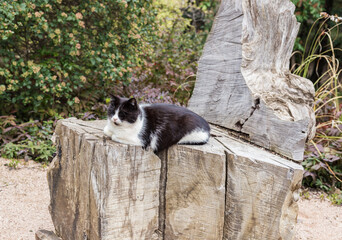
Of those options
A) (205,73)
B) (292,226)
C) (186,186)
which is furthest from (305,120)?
(205,73)

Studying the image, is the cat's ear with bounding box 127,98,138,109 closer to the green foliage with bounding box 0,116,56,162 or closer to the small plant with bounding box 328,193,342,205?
the green foliage with bounding box 0,116,56,162

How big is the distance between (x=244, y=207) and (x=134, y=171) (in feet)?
2.48

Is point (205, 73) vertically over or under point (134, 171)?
over

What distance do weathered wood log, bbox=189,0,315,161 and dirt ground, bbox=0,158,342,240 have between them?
3.60 feet

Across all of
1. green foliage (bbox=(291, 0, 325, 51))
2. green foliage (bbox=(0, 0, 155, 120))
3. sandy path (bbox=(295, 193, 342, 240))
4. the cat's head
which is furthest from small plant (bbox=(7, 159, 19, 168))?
green foliage (bbox=(291, 0, 325, 51))

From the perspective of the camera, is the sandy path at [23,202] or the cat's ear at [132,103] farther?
the sandy path at [23,202]

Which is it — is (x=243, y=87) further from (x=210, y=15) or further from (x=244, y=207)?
(x=210, y=15)

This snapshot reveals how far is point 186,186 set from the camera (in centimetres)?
234

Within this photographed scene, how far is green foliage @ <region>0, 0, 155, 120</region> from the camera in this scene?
3980 mm

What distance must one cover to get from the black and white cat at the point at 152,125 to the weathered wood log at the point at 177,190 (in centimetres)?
6

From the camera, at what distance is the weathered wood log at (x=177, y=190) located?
2.15 m

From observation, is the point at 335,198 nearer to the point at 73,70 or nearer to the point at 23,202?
the point at 23,202

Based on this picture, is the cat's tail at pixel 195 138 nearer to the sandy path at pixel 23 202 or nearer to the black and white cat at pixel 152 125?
the black and white cat at pixel 152 125

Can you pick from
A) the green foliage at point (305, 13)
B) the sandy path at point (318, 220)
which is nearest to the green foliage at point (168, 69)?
the green foliage at point (305, 13)
